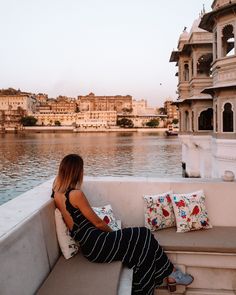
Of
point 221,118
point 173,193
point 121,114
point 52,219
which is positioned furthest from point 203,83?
point 121,114

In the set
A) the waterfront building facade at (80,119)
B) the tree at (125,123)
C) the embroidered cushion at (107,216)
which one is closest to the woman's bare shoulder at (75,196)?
the embroidered cushion at (107,216)

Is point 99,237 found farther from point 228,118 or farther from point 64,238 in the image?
point 228,118

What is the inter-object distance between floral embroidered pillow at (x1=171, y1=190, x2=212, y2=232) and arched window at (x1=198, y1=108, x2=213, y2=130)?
1117 cm

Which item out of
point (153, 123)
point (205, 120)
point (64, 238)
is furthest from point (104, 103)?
point (64, 238)

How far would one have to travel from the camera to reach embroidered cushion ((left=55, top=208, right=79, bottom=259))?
3.16 meters

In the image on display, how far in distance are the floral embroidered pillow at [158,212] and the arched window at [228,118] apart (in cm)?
755

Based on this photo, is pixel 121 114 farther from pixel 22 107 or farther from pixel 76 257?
pixel 76 257

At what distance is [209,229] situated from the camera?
12.8 feet

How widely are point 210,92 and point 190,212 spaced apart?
8700 millimetres

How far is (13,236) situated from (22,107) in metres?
131

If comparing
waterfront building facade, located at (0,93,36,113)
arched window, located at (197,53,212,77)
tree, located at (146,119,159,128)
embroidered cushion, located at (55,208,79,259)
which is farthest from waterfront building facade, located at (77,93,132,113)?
embroidered cushion, located at (55,208,79,259)

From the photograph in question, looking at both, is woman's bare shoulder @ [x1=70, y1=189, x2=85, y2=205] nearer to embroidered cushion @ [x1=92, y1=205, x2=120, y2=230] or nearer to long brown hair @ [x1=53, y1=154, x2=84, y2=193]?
long brown hair @ [x1=53, y1=154, x2=84, y2=193]

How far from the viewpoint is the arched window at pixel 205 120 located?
14.8m

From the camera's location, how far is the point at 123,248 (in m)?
3.01
